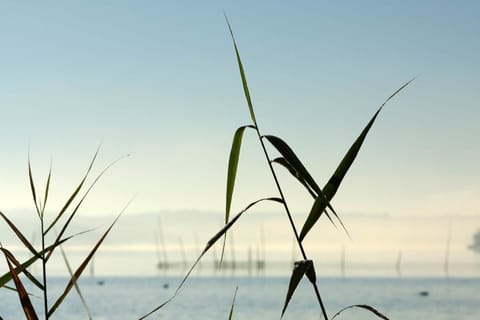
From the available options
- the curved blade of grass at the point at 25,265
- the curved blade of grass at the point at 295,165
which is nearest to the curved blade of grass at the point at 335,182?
the curved blade of grass at the point at 295,165

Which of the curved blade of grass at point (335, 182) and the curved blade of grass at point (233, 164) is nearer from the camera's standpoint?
the curved blade of grass at point (335, 182)

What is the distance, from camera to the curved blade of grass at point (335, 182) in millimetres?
2146

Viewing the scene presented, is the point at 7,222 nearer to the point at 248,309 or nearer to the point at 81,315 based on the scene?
the point at 81,315

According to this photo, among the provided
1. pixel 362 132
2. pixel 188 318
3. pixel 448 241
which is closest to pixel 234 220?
pixel 362 132

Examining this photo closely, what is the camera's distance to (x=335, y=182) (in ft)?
7.19

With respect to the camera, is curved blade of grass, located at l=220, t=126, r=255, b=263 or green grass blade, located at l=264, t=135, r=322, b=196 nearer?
green grass blade, located at l=264, t=135, r=322, b=196

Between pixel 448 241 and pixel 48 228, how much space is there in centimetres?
13605

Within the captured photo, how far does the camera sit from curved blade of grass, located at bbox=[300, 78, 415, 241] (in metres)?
2.15

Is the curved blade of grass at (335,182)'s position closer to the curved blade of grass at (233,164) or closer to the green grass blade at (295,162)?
the green grass blade at (295,162)

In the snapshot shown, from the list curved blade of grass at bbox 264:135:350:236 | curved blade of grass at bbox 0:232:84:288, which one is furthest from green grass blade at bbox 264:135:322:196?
curved blade of grass at bbox 0:232:84:288

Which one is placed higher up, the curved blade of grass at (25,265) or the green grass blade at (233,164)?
the green grass blade at (233,164)

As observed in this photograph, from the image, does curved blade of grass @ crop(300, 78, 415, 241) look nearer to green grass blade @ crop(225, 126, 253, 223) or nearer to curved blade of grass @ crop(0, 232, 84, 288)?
green grass blade @ crop(225, 126, 253, 223)

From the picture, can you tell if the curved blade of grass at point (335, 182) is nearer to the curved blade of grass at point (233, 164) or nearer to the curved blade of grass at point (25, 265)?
the curved blade of grass at point (233, 164)

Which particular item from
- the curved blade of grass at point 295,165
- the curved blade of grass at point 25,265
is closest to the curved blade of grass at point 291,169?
the curved blade of grass at point 295,165
